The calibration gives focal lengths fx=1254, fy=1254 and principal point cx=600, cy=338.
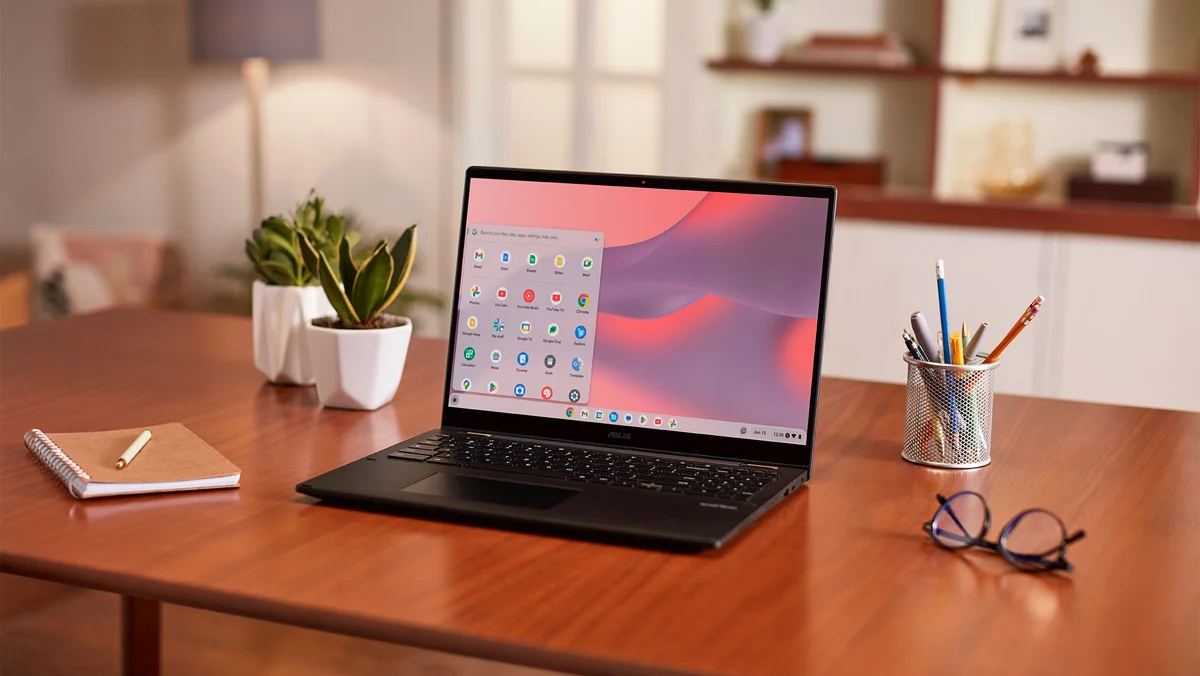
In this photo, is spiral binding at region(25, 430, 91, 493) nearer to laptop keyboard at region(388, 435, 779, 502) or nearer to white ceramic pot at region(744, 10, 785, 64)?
laptop keyboard at region(388, 435, 779, 502)

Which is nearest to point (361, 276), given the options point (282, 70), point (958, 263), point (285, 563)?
point (285, 563)

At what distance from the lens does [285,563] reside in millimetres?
945

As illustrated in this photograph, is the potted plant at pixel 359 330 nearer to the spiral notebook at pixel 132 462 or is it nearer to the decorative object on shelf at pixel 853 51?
the spiral notebook at pixel 132 462

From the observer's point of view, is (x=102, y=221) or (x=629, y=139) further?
(x=102, y=221)

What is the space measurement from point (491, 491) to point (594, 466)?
12 centimetres

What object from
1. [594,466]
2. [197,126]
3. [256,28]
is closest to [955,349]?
[594,466]

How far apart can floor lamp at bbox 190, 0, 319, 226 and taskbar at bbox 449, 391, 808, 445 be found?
243 centimetres

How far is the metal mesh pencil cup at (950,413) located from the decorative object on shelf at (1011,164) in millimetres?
2424

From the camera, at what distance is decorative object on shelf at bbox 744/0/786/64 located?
3617 millimetres

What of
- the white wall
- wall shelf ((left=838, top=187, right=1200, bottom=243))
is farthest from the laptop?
the white wall

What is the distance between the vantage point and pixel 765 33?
362 cm

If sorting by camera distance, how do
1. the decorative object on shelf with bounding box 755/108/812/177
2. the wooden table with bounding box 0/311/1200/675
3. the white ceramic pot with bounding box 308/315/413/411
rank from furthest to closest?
the decorative object on shelf with bounding box 755/108/812/177
the white ceramic pot with bounding box 308/315/413/411
the wooden table with bounding box 0/311/1200/675

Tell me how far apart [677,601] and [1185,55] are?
3112mm

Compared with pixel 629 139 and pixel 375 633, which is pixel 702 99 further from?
pixel 375 633
